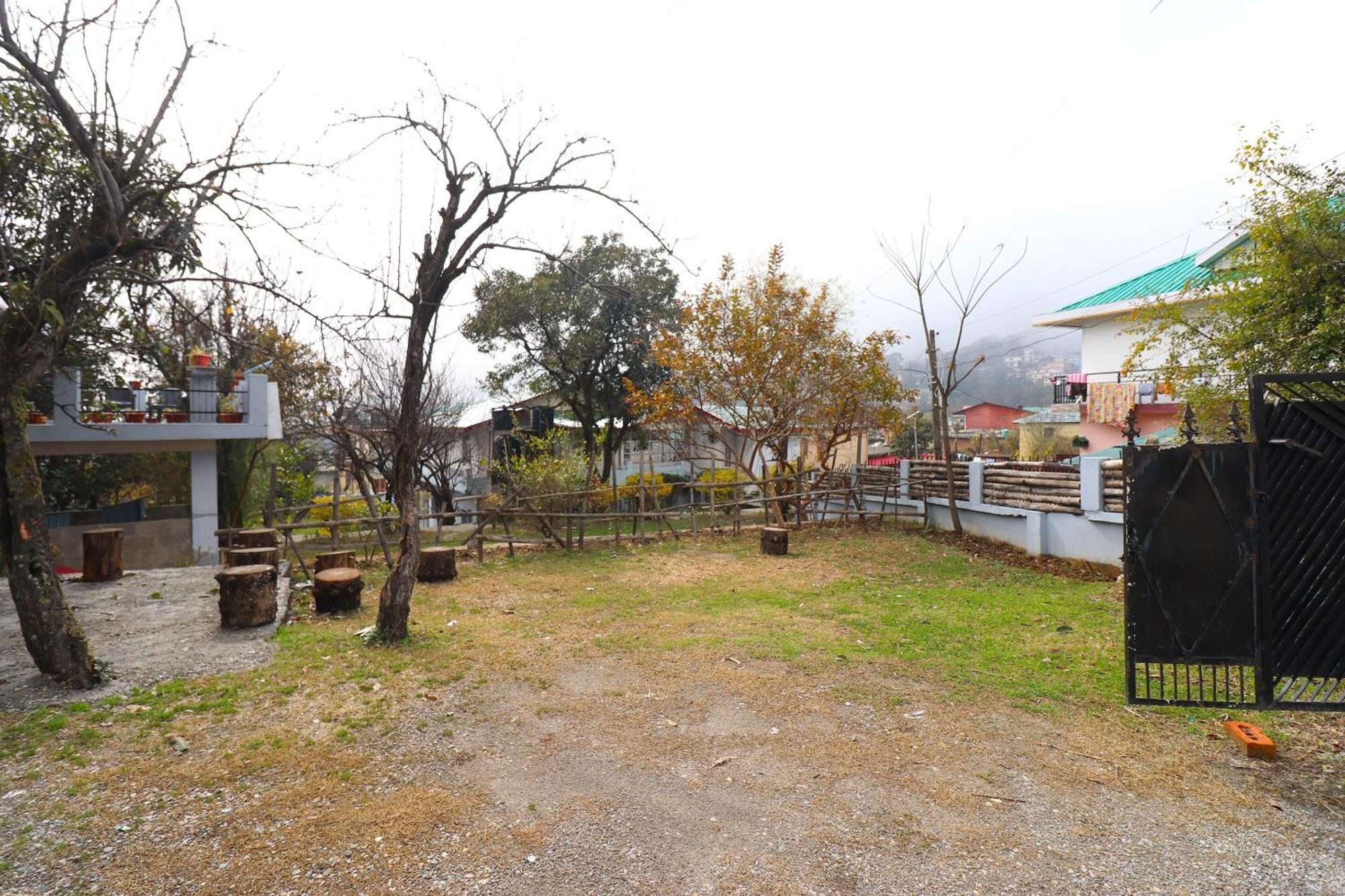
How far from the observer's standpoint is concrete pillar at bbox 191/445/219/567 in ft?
39.5

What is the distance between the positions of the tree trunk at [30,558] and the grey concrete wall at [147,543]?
784 centimetres

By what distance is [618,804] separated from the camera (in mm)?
3709

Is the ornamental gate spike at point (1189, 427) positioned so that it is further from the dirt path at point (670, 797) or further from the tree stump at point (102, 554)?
the tree stump at point (102, 554)

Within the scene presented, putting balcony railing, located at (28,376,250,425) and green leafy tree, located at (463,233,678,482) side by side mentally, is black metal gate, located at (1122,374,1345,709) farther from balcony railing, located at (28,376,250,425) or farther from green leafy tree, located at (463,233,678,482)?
green leafy tree, located at (463,233,678,482)

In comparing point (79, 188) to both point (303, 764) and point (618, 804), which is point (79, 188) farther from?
point (618, 804)

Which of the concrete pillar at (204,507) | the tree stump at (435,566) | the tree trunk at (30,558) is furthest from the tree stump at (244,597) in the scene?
the concrete pillar at (204,507)

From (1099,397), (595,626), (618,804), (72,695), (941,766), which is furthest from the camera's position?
(1099,397)

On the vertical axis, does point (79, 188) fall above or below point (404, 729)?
above

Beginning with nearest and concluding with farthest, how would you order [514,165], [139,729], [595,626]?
[139,729]
[514,165]
[595,626]

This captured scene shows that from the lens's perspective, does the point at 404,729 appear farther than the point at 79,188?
No

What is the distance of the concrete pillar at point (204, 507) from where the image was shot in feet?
39.5

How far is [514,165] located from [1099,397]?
19.8 meters

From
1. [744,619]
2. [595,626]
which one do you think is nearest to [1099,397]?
[744,619]

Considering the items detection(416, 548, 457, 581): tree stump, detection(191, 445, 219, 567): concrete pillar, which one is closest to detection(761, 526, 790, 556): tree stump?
detection(416, 548, 457, 581): tree stump
